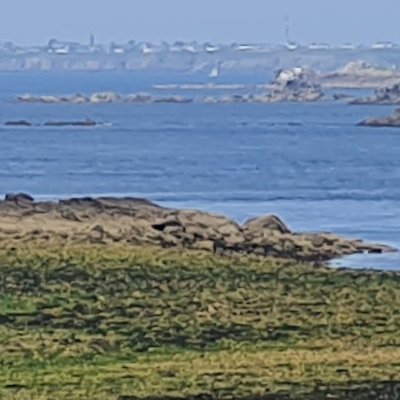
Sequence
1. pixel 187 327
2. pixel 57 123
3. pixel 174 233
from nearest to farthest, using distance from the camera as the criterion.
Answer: pixel 187 327 → pixel 174 233 → pixel 57 123

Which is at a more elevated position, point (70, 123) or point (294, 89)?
point (294, 89)

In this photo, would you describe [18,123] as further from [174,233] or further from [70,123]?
[174,233]

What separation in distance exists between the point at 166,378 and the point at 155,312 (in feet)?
13.9

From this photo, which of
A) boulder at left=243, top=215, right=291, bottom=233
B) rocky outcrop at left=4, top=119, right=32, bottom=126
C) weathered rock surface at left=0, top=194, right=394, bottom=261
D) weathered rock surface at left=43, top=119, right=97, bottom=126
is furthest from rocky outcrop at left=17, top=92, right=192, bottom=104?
boulder at left=243, top=215, right=291, bottom=233

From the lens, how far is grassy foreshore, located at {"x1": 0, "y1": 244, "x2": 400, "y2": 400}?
15984 millimetres

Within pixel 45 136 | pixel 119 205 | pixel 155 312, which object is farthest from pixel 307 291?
pixel 45 136

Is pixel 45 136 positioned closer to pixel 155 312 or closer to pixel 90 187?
pixel 90 187

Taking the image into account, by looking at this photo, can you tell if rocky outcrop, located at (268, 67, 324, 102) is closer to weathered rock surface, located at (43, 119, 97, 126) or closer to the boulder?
weathered rock surface, located at (43, 119, 97, 126)

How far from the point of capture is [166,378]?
16250mm

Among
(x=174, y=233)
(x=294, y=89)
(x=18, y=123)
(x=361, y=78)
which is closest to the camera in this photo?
(x=174, y=233)

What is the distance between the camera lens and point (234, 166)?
59.4 metres

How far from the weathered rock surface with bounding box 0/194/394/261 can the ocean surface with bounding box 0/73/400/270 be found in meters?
0.90

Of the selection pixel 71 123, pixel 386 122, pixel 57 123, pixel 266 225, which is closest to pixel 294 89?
pixel 71 123

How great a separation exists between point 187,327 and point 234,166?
40143 millimetres
